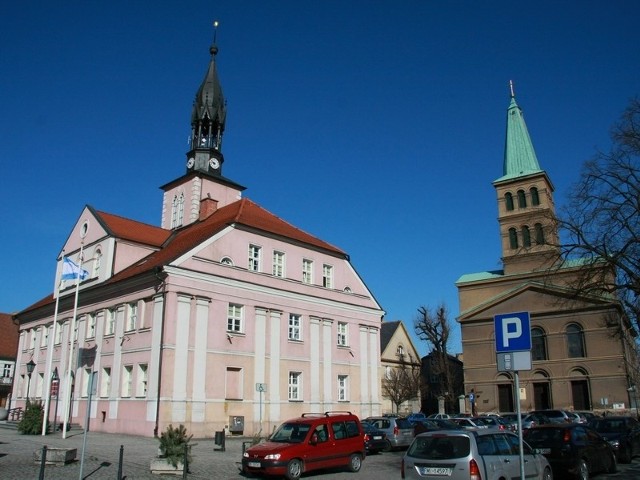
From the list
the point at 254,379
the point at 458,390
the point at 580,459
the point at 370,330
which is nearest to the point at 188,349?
the point at 254,379

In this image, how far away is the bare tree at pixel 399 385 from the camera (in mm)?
57469

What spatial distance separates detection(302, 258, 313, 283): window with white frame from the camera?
37.8 meters

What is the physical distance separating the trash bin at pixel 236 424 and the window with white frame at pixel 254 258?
8.42 meters

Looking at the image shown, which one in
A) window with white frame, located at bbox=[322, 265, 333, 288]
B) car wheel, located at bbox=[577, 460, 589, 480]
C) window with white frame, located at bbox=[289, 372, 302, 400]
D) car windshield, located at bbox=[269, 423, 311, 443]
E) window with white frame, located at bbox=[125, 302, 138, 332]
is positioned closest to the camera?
car wheel, located at bbox=[577, 460, 589, 480]

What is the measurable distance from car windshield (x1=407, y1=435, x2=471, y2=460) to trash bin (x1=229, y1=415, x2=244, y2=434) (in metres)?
19.6

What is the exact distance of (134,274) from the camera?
31.8 m

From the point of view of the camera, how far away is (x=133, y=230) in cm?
3894

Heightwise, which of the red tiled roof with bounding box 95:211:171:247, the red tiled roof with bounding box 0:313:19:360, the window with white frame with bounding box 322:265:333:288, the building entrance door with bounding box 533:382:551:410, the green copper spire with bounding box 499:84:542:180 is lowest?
the building entrance door with bounding box 533:382:551:410

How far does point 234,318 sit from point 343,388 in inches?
386

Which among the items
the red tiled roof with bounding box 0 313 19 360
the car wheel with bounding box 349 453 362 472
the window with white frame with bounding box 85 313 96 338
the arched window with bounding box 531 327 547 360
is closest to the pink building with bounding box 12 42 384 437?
the window with white frame with bounding box 85 313 96 338

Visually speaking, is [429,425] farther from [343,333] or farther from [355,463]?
[343,333]

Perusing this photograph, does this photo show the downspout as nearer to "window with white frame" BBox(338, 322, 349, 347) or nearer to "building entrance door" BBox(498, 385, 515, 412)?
"window with white frame" BBox(338, 322, 349, 347)

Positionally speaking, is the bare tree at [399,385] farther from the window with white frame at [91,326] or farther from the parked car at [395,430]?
the parked car at [395,430]

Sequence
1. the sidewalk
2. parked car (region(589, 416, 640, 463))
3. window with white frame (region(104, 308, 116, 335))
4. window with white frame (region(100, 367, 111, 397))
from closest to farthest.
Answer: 1. the sidewalk
2. parked car (region(589, 416, 640, 463))
3. window with white frame (region(100, 367, 111, 397))
4. window with white frame (region(104, 308, 116, 335))
